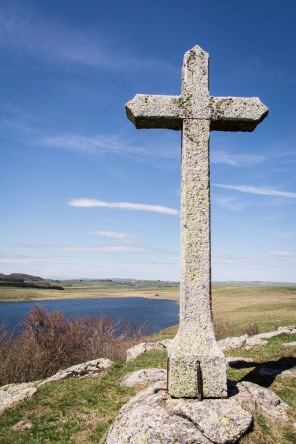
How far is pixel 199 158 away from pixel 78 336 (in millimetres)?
37868

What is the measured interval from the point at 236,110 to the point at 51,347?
118 feet

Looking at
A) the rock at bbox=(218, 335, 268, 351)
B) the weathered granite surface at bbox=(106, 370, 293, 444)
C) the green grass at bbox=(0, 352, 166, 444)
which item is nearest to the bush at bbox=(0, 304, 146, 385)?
the rock at bbox=(218, 335, 268, 351)

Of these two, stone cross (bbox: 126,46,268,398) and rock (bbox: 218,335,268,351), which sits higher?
stone cross (bbox: 126,46,268,398)

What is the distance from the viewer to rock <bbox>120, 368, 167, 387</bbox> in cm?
732

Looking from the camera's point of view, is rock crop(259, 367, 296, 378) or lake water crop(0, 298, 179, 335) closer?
rock crop(259, 367, 296, 378)

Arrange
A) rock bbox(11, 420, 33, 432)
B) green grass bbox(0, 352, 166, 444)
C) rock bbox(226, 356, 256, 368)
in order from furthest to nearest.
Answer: rock bbox(226, 356, 256, 368) < rock bbox(11, 420, 33, 432) < green grass bbox(0, 352, 166, 444)

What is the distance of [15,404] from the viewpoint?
7375 millimetres

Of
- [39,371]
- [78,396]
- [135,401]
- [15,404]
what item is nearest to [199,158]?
[135,401]

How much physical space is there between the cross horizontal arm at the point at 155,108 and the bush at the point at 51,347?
24535mm

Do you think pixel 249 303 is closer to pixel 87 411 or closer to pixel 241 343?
pixel 241 343

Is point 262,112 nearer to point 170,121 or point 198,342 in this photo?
point 170,121

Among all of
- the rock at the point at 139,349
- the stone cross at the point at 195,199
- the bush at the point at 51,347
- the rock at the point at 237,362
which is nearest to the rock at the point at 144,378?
the rock at the point at 237,362

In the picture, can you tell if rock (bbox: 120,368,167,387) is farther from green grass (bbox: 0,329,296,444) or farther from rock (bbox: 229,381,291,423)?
rock (bbox: 229,381,291,423)

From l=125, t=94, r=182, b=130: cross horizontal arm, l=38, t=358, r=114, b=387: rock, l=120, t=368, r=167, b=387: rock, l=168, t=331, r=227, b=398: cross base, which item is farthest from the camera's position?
l=38, t=358, r=114, b=387: rock
